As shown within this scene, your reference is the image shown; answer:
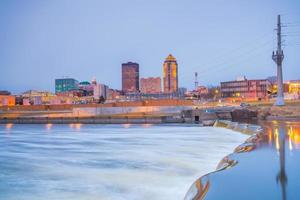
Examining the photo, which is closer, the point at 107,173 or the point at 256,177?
the point at 256,177

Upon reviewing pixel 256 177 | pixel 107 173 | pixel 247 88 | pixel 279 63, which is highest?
pixel 247 88

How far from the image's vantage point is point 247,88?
566ft

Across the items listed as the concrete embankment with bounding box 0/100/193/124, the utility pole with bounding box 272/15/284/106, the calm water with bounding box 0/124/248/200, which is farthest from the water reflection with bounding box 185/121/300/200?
the concrete embankment with bounding box 0/100/193/124

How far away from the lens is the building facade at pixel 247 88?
171 meters

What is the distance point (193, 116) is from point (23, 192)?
39758 mm

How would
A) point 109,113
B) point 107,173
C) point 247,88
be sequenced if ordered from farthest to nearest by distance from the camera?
point 247,88
point 109,113
point 107,173

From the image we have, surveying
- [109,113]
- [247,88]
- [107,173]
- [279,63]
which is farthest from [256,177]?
[247,88]

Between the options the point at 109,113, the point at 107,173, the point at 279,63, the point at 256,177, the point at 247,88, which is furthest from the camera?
the point at 247,88

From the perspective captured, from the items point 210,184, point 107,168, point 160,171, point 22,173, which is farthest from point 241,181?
point 22,173

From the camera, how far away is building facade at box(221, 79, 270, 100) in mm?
170750

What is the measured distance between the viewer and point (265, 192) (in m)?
6.96

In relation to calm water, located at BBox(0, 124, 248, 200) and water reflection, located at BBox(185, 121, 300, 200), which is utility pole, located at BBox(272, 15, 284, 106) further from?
water reflection, located at BBox(185, 121, 300, 200)

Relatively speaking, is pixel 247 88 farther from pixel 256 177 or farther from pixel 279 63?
pixel 256 177

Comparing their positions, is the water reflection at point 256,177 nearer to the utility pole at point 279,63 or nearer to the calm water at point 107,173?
the calm water at point 107,173
